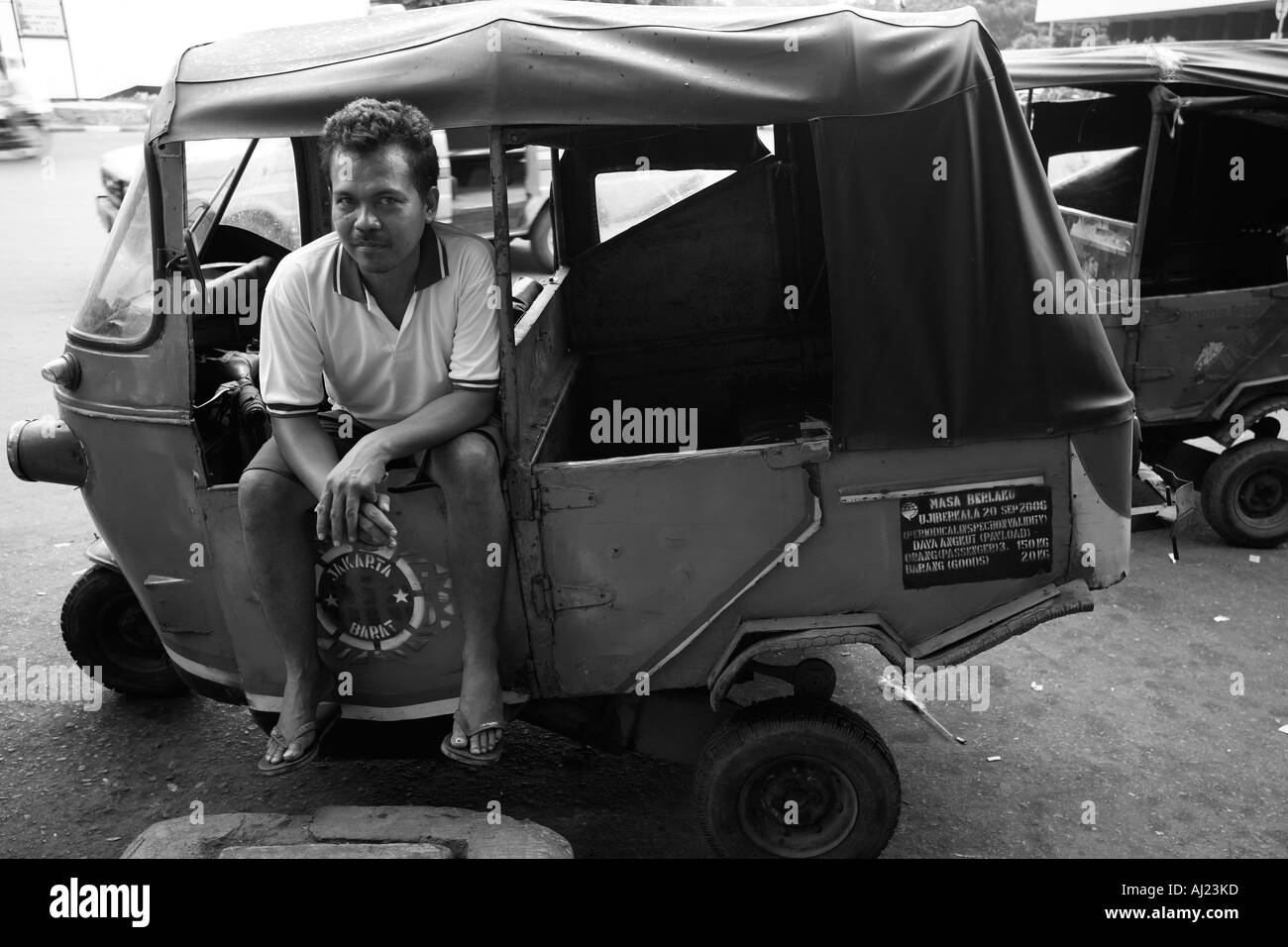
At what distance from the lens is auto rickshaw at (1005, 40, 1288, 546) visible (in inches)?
197

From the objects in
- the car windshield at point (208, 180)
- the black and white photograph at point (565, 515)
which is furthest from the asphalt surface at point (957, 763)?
the car windshield at point (208, 180)

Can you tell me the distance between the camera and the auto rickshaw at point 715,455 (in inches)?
104

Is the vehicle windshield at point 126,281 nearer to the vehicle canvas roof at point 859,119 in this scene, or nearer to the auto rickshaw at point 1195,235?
the vehicle canvas roof at point 859,119

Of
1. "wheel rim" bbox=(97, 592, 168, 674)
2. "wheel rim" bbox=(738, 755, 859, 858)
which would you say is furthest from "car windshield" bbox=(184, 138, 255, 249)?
"wheel rim" bbox=(738, 755, 859, 858)

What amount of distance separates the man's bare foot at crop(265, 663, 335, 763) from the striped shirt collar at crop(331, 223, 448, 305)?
105cm

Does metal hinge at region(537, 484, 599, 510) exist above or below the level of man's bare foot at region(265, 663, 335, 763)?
above

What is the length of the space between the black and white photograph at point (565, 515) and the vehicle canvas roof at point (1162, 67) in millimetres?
1710

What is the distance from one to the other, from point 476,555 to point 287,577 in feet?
1.75

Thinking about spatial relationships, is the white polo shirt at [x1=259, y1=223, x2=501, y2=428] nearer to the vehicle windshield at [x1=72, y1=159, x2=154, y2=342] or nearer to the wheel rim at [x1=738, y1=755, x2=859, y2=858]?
the vehicle windshield at [x1=72, y1=159, x2=154, y2=342]

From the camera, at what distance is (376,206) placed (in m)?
2.68

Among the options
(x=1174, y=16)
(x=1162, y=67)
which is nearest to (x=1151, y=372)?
(x=1162, y=67)

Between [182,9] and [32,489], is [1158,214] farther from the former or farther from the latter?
[182,9]

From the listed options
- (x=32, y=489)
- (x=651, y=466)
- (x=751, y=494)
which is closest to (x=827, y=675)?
(x=751, y=494)
